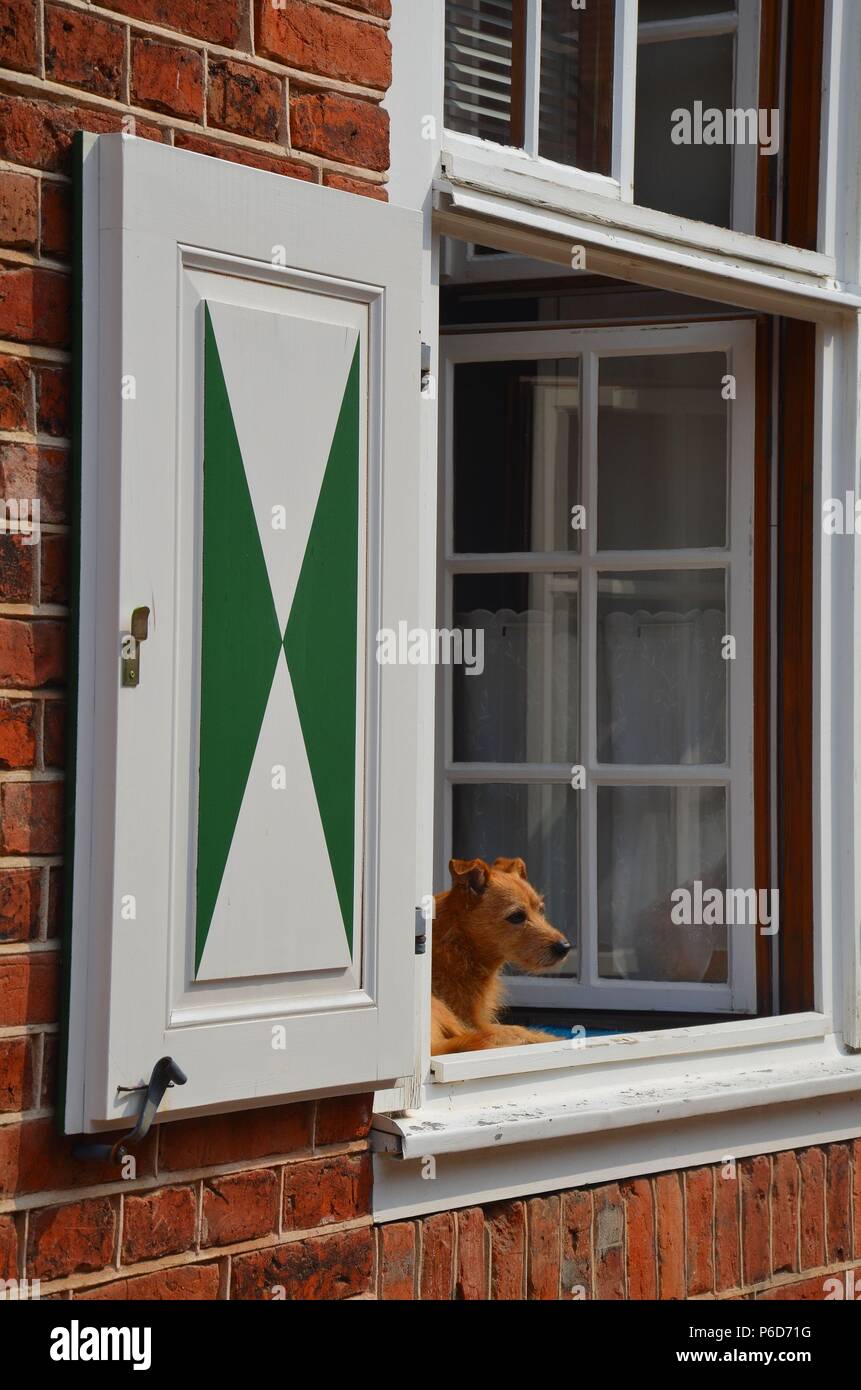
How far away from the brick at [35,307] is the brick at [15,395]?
0.14 ft

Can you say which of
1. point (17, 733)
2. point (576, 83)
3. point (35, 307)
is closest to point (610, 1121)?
point (17, 733)

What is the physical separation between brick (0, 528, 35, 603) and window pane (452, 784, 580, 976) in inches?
91.7

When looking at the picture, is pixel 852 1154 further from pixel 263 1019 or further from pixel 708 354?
pixel 708 354

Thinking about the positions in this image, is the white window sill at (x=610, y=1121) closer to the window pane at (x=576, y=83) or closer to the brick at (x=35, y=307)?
the brick at (x=35, y=307)

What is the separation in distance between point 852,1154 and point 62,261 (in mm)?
2670

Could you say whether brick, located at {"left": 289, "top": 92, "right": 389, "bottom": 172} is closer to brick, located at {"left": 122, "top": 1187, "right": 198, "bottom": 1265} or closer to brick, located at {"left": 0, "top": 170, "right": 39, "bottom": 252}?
brick, located at {"left": 0, "top": 170, "right": 39, "bottom": 252}

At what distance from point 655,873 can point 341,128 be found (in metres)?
2.33

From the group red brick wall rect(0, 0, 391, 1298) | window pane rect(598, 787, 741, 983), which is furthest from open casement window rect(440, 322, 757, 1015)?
red brick wall rect(0, 0, 391, 1298)

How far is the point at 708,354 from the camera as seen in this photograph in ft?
13.9

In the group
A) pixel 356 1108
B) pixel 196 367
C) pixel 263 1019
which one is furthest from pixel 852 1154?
pixel 196 367

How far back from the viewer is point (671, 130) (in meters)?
4.29

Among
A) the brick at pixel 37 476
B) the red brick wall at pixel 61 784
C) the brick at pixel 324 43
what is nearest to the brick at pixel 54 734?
the red brick wall at pixel 61 784

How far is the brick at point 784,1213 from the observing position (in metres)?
3.51

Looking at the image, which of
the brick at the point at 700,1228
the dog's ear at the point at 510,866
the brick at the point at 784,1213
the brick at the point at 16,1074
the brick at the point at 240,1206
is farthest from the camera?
the dog's ear at the point at 510,866
